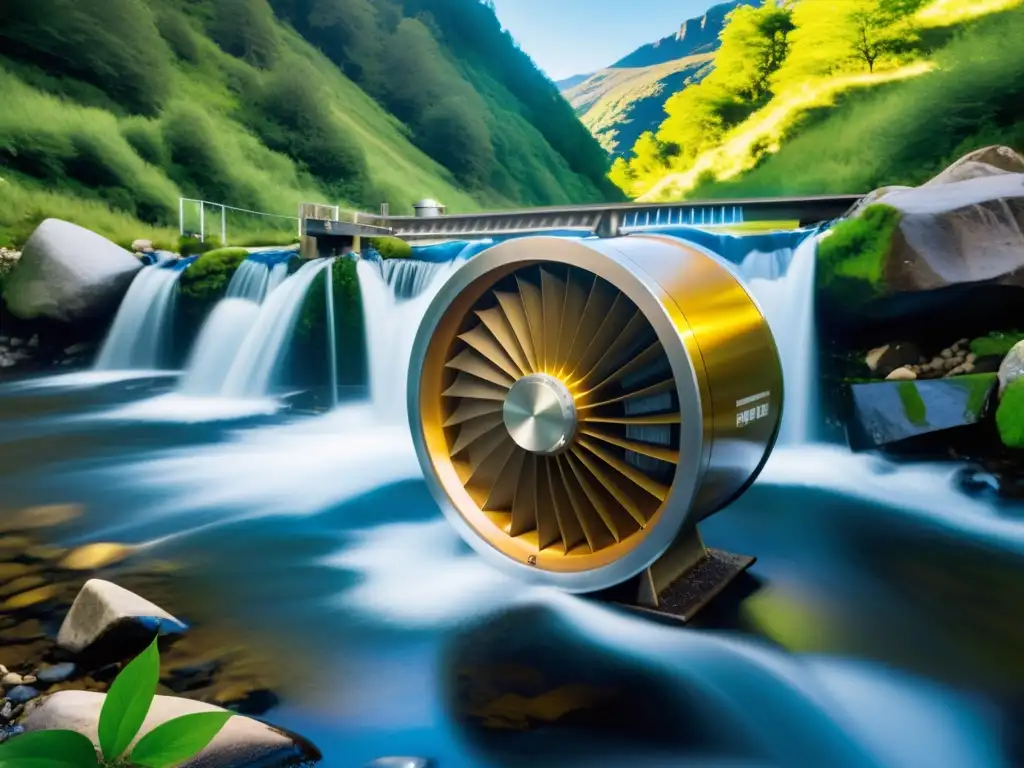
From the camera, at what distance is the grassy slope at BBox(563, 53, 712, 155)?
3462cm

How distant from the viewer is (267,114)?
29.3 metres

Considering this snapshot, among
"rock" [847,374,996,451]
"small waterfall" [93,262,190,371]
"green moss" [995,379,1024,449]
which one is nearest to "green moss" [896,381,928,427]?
"rock" [847,374,996,451]

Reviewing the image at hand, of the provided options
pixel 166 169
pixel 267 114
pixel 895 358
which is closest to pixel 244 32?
pixel 267 114

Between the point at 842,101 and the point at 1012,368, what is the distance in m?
19.2

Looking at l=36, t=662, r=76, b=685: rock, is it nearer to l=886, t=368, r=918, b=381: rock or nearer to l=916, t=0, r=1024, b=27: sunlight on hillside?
l=886, t=368, r=918, b=381: rock

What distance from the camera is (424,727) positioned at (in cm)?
275

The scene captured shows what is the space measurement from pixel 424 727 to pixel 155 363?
38.5ft

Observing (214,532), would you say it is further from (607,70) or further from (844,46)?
(607,70)

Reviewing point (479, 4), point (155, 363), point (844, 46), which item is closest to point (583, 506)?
point (155, 363)

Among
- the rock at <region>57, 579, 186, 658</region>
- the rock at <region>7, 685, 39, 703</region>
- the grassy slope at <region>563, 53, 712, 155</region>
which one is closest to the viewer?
the rock at <region>7, 685, 39, 703</region>

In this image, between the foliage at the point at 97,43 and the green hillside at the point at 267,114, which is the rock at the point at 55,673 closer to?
the green hillside at the point at 267,114

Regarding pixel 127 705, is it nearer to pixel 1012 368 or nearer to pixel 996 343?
pixel 1012 368

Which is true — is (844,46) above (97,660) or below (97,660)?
above

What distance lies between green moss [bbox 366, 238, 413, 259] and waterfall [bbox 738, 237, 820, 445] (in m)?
5.18
